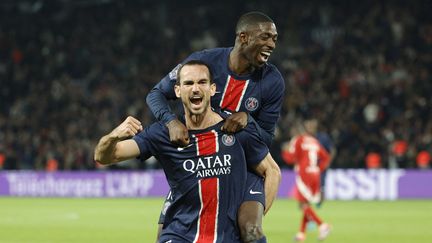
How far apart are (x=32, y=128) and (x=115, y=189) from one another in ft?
12.8

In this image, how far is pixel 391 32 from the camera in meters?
27.0

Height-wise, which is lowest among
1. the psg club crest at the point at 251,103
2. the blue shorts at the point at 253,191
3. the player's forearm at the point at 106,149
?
the blue shorts at the point at 253,191

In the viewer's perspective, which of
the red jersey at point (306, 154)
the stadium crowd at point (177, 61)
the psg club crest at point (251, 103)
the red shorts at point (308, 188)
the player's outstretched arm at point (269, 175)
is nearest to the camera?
the player's outstretched arm at point (269, 175)

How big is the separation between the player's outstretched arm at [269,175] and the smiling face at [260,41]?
2.42ft

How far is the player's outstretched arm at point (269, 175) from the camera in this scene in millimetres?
6449

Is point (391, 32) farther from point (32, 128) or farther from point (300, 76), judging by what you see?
point (32, 128)

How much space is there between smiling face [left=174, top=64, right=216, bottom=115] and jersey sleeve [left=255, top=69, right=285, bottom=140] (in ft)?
3.99

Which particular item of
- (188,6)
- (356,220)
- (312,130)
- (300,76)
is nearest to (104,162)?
(312,130)

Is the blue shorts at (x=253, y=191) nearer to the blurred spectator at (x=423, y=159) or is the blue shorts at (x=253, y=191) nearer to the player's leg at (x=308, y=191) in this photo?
the player's leg at (x=308, y=191)

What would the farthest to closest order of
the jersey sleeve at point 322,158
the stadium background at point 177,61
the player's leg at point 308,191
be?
1. the stadium background at point 177,61
2. the jersey sleeve at point 322,158
3. the player's leg at point 308,191

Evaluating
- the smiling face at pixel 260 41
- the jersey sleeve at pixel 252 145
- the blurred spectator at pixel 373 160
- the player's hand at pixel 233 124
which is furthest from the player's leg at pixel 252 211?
the blurred spectator at pixel 373 160

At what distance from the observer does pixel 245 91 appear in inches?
276

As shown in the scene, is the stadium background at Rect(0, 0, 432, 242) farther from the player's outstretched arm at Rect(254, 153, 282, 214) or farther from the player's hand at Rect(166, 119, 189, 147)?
the player's hand at Rect(166, 119, 189, 147)

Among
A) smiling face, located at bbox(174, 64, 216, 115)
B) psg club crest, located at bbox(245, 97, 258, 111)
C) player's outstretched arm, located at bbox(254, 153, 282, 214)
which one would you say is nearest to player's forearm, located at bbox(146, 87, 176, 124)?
smiling face, located at bbox(174, 64, 216, 115)
